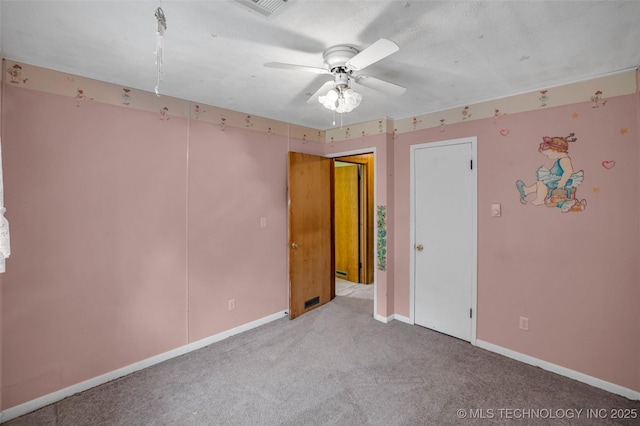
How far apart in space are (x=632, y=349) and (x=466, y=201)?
62.3 inches

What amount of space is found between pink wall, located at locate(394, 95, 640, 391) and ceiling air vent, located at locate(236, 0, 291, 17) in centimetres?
227

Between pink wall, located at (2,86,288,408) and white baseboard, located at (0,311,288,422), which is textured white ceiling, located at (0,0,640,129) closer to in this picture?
pink wall, located at (2,86,288,408)

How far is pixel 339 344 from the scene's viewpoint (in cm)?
293

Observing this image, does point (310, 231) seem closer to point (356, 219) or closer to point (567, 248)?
point (356, 219)

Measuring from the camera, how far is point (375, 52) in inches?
59.6

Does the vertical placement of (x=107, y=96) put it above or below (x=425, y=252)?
above

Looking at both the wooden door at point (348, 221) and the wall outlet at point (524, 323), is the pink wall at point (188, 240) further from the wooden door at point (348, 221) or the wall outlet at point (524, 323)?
the wooden door at point (348, 221)

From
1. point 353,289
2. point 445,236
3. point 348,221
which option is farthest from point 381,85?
point 353,289

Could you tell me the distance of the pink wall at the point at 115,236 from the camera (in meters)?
2.02

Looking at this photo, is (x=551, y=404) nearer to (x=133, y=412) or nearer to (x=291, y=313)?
(x=291, y=313)

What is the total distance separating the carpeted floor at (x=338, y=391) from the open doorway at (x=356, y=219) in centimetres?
202

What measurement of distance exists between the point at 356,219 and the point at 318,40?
3468mm

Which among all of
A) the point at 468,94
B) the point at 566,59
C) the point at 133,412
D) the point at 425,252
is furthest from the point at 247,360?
the point at 566,59

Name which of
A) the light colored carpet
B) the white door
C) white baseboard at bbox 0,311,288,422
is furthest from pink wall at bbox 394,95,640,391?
white baseboard at bbox 0,311,288,422
